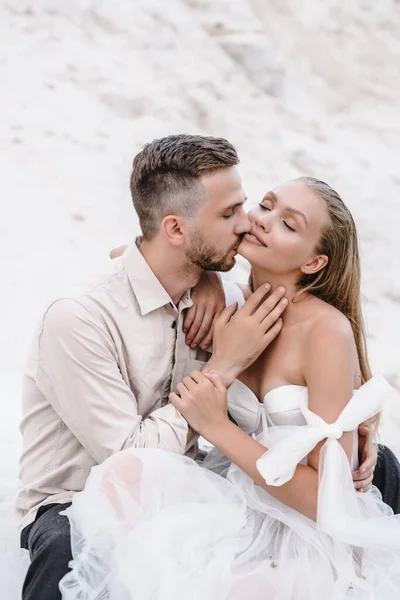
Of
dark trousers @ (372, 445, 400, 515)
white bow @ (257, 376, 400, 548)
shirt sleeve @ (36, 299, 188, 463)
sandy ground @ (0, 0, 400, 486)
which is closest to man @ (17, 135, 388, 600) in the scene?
shirt sleeve @ (36, 299, 188, 463)

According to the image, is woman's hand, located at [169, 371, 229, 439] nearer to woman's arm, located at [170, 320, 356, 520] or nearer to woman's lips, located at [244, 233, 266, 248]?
woman's arm, located at [170, 320, 356, 520]

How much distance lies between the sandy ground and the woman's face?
2215 millimetres

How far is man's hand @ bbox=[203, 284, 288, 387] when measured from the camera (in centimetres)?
233

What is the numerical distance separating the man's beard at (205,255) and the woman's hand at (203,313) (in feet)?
0.39

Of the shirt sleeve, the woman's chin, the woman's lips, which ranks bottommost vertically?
the shirt sleeve

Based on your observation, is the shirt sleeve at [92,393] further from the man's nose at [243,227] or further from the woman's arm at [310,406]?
the man's nose at [243,227]

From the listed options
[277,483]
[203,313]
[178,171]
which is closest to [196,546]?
[277,483]

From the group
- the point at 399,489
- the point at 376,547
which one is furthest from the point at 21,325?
the point at 376,547

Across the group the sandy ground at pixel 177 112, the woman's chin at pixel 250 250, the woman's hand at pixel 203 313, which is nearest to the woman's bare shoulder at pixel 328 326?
the woman's chin at pixel 250 250

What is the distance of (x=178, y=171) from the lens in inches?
97.7

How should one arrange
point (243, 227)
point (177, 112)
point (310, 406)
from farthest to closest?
point (177, 112), point (243, 227), point (310, 406)

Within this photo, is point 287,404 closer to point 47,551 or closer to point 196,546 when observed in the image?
point 196,546

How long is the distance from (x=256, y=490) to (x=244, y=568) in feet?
0.88

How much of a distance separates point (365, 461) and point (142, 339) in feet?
2.37
